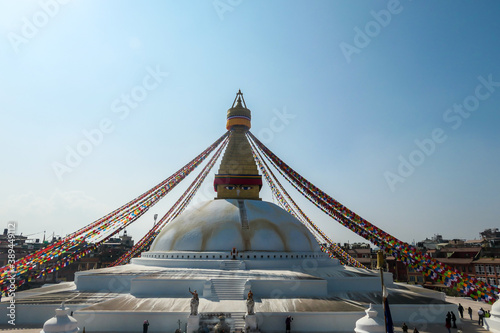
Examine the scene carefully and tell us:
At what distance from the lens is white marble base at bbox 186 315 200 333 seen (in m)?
10.2

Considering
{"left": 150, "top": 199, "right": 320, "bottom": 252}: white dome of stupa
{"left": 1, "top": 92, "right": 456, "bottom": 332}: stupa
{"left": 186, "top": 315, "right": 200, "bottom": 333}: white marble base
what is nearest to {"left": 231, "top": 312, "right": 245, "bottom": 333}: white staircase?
{"left": 1, "top": 92, "right": 456, "bottom": 332}: stupa

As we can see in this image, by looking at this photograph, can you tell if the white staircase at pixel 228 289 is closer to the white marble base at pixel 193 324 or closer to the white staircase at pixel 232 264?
the white staircase at pixel 232 264

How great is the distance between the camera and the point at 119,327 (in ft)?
35.3

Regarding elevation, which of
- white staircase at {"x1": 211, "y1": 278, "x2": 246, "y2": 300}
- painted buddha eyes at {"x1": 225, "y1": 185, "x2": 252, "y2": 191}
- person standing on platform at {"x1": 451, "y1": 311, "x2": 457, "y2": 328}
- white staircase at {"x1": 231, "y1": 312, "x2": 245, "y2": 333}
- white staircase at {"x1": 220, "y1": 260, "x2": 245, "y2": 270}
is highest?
painted buddha eyes at {"x1": 225, "y1": 185, "x2": 252, "y2": 191}

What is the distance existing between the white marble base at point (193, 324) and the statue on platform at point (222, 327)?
62cm

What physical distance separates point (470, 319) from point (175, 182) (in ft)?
53.7

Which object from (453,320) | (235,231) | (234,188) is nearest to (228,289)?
(235,231)

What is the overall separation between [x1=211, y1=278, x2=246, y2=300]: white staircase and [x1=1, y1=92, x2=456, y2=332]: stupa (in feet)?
0.13

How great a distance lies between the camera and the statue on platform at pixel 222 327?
9.86 meters

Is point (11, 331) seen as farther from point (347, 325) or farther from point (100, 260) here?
point (100, 260)

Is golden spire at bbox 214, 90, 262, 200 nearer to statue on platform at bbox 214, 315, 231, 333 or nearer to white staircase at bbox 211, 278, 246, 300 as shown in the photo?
white staircase at bbox 211, 278, 246, 300

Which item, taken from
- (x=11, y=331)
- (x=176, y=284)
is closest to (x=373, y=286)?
(x=176, y=284)

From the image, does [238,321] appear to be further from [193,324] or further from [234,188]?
[234,188]

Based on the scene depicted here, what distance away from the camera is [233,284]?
1305cm
